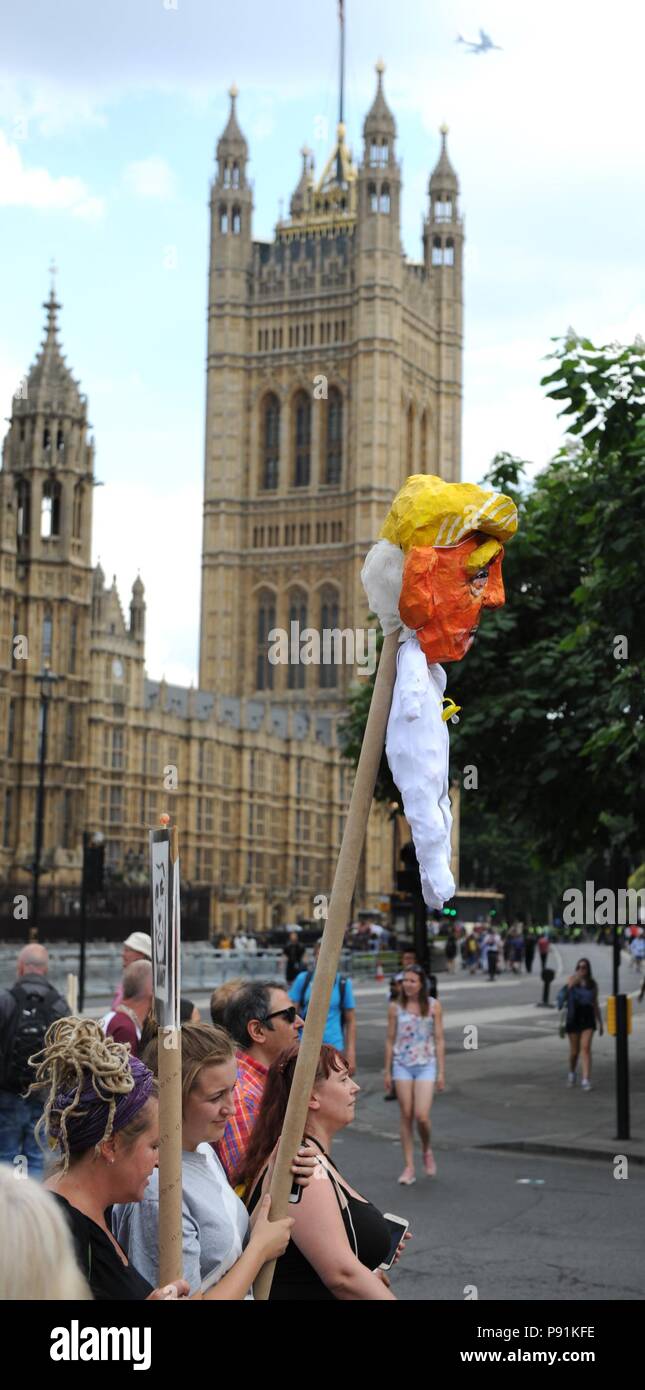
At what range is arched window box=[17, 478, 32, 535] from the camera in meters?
58.7

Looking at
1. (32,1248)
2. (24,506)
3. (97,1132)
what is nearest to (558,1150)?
(97,1132)

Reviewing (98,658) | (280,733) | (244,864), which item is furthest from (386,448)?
(98,658)

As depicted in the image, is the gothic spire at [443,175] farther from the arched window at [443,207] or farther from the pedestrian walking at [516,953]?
the pedestrian walking at [516,953]

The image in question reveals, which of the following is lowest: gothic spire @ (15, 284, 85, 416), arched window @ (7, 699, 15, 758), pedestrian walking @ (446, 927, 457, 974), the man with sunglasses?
pedestrian walking @ (446, 927, 457, 974)

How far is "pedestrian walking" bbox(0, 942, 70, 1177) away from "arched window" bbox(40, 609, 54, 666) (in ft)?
170

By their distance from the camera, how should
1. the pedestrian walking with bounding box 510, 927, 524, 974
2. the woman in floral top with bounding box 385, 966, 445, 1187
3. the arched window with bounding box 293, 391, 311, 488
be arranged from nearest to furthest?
the woman in floral top with bounding box 385, 966, 445, 1187, the pedestrian walking with bounding box 510, 927, 524, 974, the arched window with bounding box 293, 391, 311, 488

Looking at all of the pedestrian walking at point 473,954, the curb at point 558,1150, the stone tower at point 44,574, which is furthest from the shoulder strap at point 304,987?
the stone tower at point 44,574

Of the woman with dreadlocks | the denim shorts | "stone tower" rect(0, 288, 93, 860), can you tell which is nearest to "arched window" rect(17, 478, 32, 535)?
"stone tower" rect(0, 288, 93, 860)

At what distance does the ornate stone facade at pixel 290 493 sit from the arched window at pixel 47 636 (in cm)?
715

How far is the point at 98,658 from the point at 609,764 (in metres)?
52.5

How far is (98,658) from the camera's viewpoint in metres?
66.2

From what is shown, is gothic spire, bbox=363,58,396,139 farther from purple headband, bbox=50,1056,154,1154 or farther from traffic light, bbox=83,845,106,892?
purple headband, bbox=50,1056,154,1154
